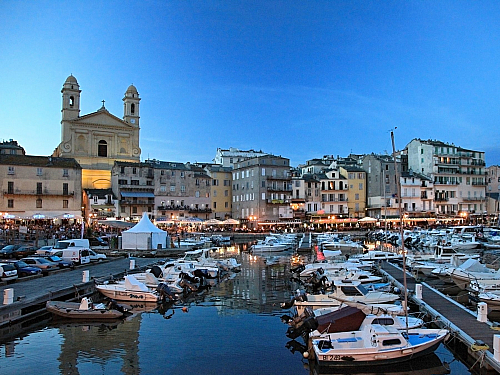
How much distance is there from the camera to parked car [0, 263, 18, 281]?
28811 mm

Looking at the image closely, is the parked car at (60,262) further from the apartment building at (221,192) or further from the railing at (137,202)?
the apartment building at (221,192)

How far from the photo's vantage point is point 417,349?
1692 centimetres

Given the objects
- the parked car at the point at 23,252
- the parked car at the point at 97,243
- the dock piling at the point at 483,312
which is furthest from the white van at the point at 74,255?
the dock piling at the point at 483,312

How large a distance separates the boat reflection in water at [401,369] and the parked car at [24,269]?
2287cm

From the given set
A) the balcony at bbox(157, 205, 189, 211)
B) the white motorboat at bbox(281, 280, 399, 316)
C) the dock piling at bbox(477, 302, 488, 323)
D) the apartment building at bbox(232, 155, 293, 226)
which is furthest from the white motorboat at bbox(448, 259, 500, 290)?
the balcony at bbox(157, 205, 189, 211)

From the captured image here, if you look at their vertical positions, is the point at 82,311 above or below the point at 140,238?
below

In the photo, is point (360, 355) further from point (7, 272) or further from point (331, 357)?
point (7, 272)

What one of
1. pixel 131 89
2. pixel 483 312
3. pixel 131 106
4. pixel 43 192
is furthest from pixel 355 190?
pixel 483 312

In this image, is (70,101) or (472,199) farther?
(472,199)

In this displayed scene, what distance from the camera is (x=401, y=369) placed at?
16.6 metres

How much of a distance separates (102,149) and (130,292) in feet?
241

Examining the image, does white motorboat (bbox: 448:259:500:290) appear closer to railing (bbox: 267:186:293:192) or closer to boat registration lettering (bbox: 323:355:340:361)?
boat registration lettering (bbox: 323:355:340:361)

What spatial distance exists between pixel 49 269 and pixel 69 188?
1618 inches

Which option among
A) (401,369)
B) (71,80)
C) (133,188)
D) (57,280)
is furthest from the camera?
(71,80)
